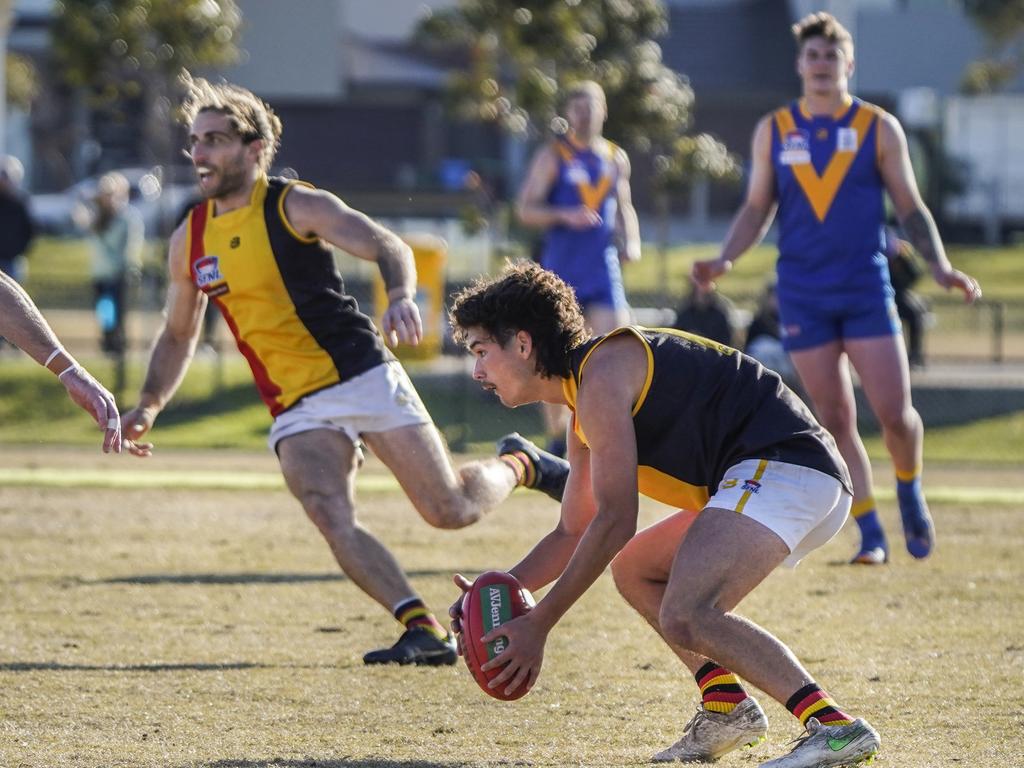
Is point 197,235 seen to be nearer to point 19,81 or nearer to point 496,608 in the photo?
point 496,608

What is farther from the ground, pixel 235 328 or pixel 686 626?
pixel 235 328

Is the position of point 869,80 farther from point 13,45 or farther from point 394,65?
point 13,45

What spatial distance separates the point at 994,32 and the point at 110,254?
75.9 ft

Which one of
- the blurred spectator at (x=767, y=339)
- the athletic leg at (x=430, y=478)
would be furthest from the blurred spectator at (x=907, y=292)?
the athletic leg at (x=430, y=478)

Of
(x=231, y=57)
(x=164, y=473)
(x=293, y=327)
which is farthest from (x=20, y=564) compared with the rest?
(x=231, y=57)

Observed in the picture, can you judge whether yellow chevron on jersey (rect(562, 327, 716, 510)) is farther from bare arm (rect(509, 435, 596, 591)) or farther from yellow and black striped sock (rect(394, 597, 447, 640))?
yellow and black striped sock (rect(394, 597, 447, 640))

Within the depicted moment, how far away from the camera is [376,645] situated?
6910 millimetres

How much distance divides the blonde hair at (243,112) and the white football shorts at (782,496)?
267 cm

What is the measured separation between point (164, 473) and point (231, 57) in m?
7.72

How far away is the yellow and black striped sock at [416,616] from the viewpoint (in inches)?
258

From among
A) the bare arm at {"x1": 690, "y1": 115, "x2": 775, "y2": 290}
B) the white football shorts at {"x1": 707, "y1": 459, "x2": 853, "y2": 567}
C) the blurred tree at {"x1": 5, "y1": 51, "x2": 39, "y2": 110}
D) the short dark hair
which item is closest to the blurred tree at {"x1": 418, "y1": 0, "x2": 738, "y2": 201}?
the bare arm at {"x1": 690, "y1": 115, "x2": 775, "y2": 290}

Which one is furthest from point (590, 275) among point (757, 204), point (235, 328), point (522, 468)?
point (235, 328)

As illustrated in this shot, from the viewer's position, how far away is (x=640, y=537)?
17.3ft

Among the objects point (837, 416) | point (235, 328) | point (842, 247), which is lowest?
point (837, 416)
